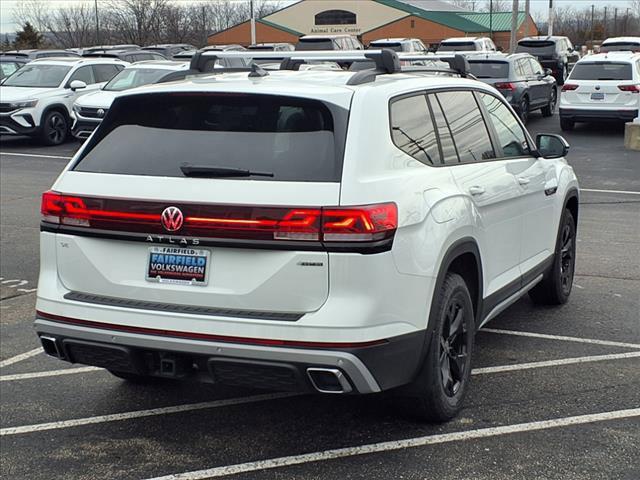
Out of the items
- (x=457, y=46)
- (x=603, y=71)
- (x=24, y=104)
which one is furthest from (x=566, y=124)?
(x=457, y=46)

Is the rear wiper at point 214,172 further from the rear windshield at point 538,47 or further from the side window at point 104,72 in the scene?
the rear windshield at point 538,47

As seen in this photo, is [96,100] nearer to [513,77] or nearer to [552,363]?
[513,77]

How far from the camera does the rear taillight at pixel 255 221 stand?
387cm

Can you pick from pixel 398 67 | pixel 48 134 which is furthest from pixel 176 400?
pixel 48 134

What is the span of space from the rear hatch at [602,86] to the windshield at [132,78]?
8.86 metres

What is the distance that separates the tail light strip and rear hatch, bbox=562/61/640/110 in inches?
672

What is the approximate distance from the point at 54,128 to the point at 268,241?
57.2ft

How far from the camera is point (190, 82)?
4.61 metres

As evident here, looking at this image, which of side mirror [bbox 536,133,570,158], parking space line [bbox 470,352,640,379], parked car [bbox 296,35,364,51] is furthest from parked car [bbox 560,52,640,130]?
parking space line [bbox 470,352,640,379]

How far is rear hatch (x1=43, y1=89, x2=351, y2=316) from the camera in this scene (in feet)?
12.9

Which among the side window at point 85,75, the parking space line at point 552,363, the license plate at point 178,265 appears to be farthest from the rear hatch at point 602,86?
the license plate at point 178,265

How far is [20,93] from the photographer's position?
19953mm

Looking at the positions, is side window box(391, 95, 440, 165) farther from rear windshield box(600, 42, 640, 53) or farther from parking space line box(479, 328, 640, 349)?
rear windshield box(600, 42, 640, 53)

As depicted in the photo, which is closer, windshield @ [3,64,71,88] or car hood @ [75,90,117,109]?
car hood @ [75,90,117,109]
